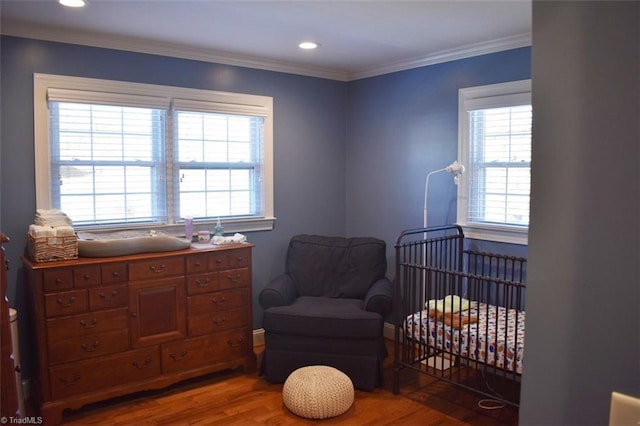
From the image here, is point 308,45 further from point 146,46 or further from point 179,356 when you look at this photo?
point 179,356

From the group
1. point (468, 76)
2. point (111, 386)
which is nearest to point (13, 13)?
point (111, 386)

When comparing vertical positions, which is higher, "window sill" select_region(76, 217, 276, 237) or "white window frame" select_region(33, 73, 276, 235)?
"white window frame" select_region(33, 73, 276, 235)

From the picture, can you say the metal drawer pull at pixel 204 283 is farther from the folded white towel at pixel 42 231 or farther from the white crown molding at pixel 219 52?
the white crown molding at pixel 219 52

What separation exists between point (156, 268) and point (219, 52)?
5.45 ft

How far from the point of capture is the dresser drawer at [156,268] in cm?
314

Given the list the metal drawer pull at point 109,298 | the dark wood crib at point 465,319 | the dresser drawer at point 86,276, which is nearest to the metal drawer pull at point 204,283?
the metal drawer pull at point 109,298

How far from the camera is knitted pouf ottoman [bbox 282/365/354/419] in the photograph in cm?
296

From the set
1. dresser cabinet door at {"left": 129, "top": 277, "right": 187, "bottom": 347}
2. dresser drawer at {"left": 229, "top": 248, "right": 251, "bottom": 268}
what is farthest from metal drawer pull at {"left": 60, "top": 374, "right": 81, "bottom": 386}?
dresser drawer at {"left": 229, "top": 248, "right": 251, "bottom": 268}

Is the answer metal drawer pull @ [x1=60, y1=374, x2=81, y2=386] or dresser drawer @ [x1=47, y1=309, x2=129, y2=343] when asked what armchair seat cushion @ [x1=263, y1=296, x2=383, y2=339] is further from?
metal drawer pull @ [x1=60, y1=374, x2=81, y2=386]

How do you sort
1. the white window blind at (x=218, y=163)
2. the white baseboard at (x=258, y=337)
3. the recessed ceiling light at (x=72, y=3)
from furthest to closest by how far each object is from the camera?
the white baseboard at (x=258, y=337) < the white window blind at (x=218, y=163) < the recessed ceiling light at (x=72, y=3)

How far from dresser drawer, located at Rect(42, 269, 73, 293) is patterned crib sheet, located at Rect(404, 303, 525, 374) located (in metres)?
2.04

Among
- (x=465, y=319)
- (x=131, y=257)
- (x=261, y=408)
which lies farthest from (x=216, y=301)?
(x=465, y=319)

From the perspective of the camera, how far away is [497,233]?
3.59 meters

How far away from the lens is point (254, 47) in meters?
3.70
